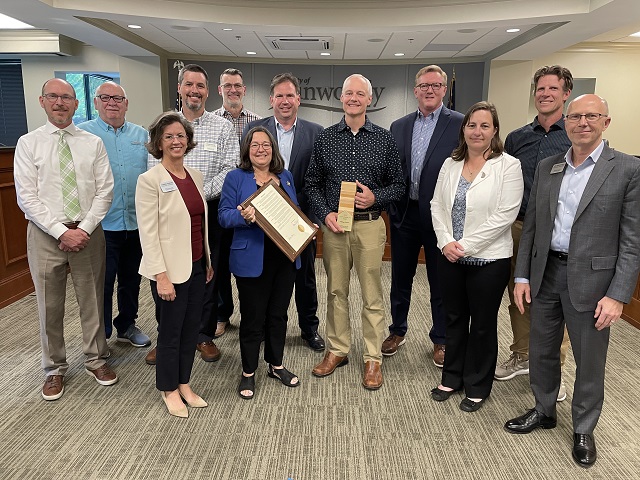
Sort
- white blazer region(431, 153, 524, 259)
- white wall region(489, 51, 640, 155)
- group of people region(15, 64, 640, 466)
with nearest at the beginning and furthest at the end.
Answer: group of people region(15, 64, 640, 466) < white blazer region(431, 153, 524, 259) < white wall region(489, 51, 640, 155)

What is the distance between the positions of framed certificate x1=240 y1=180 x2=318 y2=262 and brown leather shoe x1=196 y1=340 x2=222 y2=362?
1.15 meters

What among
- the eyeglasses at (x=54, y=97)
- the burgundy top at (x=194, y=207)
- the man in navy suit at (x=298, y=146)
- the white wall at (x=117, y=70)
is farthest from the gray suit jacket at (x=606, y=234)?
the white wall at (x=117, y=70)

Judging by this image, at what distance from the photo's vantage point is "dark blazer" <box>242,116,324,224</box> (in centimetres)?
308

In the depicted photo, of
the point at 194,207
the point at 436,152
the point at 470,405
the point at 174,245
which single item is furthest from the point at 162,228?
the point at 470,405

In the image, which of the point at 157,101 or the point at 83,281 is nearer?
the point at 83,281

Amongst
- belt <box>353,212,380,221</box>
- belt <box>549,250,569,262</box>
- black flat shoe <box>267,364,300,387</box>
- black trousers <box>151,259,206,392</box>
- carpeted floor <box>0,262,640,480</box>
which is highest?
belt <box>353,212,380,221</box>

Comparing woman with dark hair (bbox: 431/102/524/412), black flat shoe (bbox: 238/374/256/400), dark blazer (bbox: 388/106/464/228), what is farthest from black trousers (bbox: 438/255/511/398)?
black flat shoe (bbox: 238/374/256/400)

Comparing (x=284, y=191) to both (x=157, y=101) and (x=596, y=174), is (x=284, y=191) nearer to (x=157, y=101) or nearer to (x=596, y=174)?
(x=596, y=174)

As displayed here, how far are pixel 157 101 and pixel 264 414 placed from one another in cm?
875

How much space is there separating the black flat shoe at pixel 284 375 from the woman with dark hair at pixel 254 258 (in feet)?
A: 0.56

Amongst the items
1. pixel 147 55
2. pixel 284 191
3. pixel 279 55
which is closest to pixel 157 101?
pixel 147 55

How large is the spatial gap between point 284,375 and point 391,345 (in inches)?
34.5

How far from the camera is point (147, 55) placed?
30.9ft

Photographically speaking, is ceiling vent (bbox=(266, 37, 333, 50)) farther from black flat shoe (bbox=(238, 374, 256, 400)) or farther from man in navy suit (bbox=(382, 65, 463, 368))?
black flat shoe (bbox=(238, 374, 256, 400))
